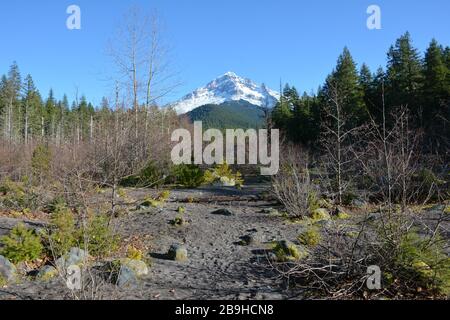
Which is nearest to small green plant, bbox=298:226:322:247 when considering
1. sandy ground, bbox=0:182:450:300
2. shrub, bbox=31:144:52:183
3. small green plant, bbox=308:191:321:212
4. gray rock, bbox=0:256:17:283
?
sandy ground, bbox=0:182:450:300

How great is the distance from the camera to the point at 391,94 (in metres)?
34.3

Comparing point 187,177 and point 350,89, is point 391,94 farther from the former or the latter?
point 187,177

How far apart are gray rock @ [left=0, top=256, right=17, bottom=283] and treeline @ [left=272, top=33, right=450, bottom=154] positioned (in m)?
23.6

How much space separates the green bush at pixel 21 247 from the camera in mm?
6762

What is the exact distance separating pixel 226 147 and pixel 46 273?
25454mm

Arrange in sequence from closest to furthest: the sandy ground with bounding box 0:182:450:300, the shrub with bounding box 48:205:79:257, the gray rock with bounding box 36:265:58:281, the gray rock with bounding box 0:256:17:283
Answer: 1. the sandy ground with bounding box 0:182:450:300
2. the gray rock with bounding box 0:256:17:283
3. the gray rock with bounding box 36:265:58:281
4. the shrub with bounding box 48:205:79:257

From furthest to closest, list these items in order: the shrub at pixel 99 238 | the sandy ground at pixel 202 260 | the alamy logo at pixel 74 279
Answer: the shrub at pixel 99 238 → the sandy ground at pixel 202 260 → the alamy logo at pixel 74 279

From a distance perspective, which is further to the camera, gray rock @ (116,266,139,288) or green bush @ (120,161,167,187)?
green bush @ (120,161,167,187)

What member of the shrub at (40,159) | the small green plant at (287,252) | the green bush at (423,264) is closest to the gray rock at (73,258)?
the small green plant at (287,252)

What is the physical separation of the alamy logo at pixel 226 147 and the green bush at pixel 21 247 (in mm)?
16095

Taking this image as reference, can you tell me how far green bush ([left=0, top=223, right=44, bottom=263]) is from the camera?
22.2 feet

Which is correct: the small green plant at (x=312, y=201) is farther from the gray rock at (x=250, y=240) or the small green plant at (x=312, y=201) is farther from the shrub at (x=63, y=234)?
the shrub at (x=63, y=234)

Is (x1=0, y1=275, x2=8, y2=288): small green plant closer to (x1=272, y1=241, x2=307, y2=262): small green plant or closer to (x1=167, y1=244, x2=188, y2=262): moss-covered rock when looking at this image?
(x1=167, y1=244, x2=188, y2=262): moss-covered rock

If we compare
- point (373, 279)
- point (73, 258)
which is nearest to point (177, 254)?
point (73, 258)
